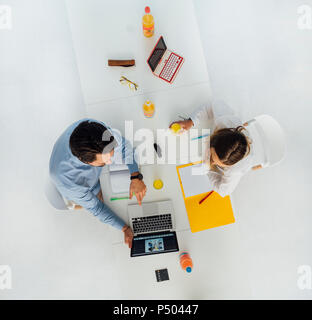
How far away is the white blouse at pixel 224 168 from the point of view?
4.17 feet

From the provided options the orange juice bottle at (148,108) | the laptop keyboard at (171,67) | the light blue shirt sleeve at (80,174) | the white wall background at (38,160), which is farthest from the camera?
the white wall background at (38,160)

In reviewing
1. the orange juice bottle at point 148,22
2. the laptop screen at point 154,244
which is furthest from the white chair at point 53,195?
the orange juice bottle at point 148,22

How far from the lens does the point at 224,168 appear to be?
129cm

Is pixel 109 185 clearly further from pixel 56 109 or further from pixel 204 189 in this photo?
pixel 56 109

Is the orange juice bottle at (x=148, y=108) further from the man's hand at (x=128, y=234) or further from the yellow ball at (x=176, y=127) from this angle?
the man's hand at (x=128, y=234)

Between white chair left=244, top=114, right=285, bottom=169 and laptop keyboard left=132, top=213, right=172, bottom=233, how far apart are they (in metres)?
0.67

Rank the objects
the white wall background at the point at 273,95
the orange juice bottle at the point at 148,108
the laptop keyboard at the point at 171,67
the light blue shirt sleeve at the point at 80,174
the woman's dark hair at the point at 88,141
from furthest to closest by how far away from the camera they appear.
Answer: the white wall background at the point at 273,95, the laptop keyboard at the point at 171,67, the orange juice bottle at the point at 148,108, the light blue shirt sleeve at the point at 80,174, the woman's dark hair at the point at 88,141

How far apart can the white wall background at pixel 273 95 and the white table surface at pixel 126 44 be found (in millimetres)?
433

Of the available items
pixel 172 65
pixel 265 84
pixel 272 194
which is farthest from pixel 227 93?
pixel 272 194

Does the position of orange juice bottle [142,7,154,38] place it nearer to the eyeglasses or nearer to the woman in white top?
the eyeglasses

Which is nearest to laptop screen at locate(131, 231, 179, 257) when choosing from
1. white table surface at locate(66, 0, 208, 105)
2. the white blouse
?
the white blouse

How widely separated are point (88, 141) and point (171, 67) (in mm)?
770

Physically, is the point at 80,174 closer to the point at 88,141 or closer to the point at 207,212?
the point at 88,141
